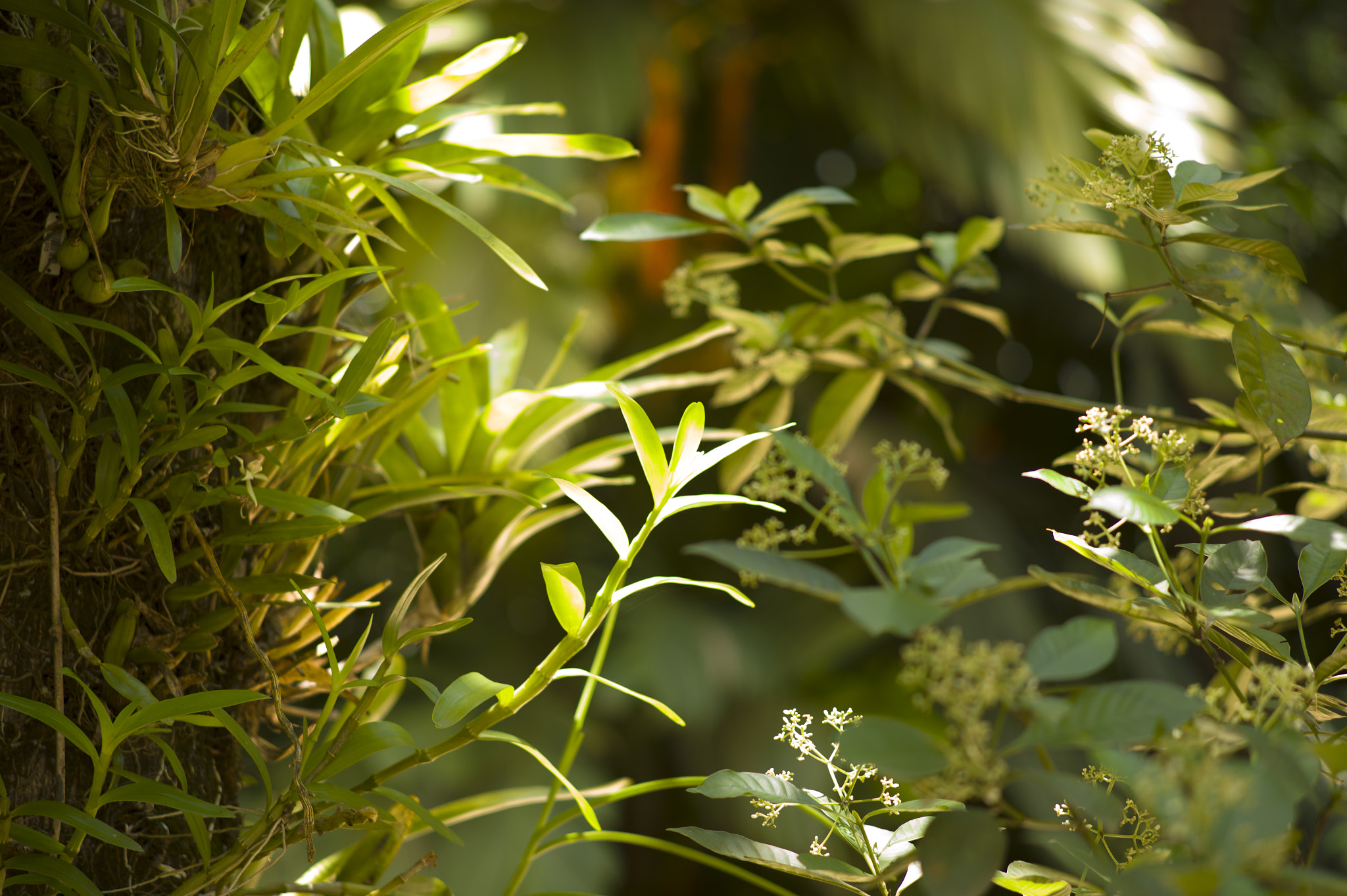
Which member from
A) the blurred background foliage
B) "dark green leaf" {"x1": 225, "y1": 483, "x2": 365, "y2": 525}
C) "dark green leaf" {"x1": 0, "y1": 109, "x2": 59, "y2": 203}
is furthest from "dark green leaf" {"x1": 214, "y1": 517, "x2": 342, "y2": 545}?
the blurred background foliage

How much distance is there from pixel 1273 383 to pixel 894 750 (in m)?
0.16

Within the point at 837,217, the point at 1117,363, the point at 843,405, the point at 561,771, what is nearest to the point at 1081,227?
the point at 1117,363

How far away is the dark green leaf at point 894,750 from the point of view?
0.20 meters

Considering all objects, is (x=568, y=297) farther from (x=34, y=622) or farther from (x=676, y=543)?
(x=34, y=622)

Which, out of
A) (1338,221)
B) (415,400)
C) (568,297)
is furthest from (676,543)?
(415,400)

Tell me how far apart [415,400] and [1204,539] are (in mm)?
265

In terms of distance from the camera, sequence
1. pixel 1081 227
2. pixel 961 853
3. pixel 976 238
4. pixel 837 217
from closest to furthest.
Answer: pixel 961 853 → pixel 1081 227 → pixel 976 238 → pixel 837 217

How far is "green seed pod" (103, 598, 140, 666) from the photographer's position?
0.25m

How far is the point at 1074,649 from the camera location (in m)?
0.27

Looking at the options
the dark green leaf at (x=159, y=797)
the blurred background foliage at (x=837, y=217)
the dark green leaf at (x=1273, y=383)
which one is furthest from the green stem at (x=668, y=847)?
the blurred background foliage at (x=837, y=217)

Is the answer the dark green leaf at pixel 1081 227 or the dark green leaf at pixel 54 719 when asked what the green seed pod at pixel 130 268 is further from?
the dark green leaf at pixel 1081 227

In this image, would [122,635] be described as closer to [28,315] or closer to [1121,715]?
[28,315]

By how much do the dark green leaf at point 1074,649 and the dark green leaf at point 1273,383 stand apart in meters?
0.08

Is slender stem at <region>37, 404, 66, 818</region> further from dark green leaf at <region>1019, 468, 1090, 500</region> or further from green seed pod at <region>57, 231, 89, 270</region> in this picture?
dark green leaf at <region>1019, 468, 1090, 500</region>
